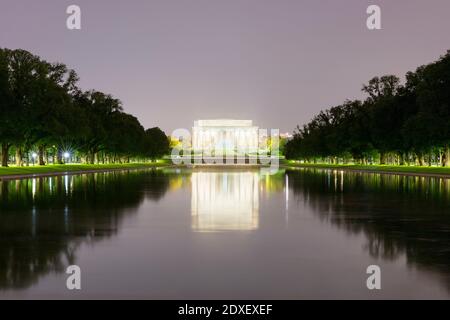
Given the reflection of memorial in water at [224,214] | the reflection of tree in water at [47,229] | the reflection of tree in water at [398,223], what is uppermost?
the reflection of tree in water at [47,229]

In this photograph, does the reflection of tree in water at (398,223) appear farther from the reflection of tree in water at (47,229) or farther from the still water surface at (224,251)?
the reflection of tree in water at (47,229)

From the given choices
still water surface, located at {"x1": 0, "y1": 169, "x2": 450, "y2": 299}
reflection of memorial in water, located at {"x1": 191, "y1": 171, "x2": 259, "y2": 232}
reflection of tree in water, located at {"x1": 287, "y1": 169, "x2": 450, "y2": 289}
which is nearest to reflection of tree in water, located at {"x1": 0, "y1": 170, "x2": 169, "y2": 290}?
still water surface, located at {"x1": 0, "y1": 169, "x2": 450, "y2": 299}

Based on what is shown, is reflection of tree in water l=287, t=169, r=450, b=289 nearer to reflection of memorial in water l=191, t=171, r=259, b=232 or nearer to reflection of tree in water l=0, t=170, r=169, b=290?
reflection of memorial in water l=191, t=171, r=259, b=232

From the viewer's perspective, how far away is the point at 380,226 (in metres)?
17.7

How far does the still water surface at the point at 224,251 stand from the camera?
31.4ft

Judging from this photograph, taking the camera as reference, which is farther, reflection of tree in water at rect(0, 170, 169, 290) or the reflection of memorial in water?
the reflection of memorial in water

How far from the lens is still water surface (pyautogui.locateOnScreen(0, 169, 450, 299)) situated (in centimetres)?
957

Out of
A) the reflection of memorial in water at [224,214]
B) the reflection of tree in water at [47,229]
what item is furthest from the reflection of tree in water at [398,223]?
the reflection of tree in water at [47,229]

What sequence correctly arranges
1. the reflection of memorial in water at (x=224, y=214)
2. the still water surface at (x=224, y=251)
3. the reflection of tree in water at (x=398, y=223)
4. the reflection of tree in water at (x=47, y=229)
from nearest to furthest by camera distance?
1. the still water surface at (x=224, y=251)
2. the reflection of tree in water at (x=47, y=229)
3. the reflection of tree in water at (x=398, y=223)
4. the reflection of memorial in water at (x=224, y=214)

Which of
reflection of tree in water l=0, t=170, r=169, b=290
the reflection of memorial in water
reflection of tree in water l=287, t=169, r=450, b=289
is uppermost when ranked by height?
reflection of tree in water l=0, t=170, r=169, b=290

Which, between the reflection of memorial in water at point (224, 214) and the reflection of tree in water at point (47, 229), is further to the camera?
the reflection of memorial in water at point (224, 214)

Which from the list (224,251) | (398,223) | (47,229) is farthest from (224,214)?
(224,251)

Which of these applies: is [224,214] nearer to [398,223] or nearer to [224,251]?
[398,223]

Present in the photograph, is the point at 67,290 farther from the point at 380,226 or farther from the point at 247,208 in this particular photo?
the point at 247,208
